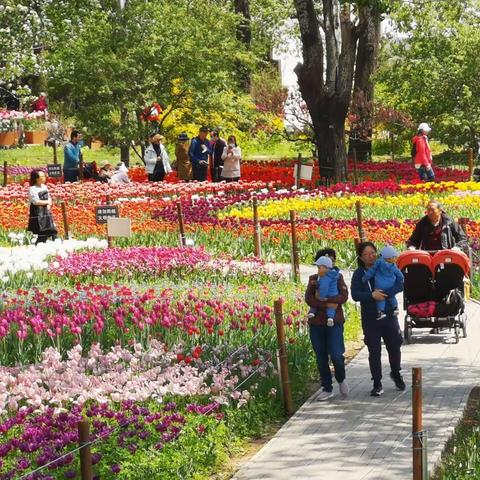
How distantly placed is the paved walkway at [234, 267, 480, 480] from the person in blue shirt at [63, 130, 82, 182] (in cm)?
1927

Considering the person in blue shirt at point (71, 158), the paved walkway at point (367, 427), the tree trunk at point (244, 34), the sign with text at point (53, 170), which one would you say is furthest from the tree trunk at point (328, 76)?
the paved walkway at point (367, 427)

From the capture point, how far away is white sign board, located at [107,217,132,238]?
18.5 m

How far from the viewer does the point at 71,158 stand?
106 ft

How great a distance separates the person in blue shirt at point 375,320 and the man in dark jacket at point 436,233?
9.33 feet

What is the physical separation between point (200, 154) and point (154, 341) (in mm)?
21303

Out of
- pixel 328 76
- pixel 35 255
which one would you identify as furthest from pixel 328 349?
pixel 328 76

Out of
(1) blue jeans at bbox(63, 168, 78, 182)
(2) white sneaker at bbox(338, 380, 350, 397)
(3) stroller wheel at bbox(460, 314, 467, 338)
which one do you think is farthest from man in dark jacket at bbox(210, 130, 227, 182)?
(2) white sneaker at bbox(338, 380, 350, 397)

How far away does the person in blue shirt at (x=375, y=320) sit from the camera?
38.9ft

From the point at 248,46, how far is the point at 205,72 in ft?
33.8

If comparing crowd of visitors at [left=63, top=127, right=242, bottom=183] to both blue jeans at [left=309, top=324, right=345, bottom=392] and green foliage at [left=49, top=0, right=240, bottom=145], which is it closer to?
green foliage at [left=49, top=0, right=240, bottom=145]

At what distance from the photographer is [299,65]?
32.4 m

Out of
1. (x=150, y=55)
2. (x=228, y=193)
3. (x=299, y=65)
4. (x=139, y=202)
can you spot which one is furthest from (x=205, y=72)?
(x=139, y=202)

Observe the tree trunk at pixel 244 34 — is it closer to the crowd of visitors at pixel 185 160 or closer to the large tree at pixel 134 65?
the large tree at pixel 134 65

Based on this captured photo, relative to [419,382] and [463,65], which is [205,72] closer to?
[463,65]
